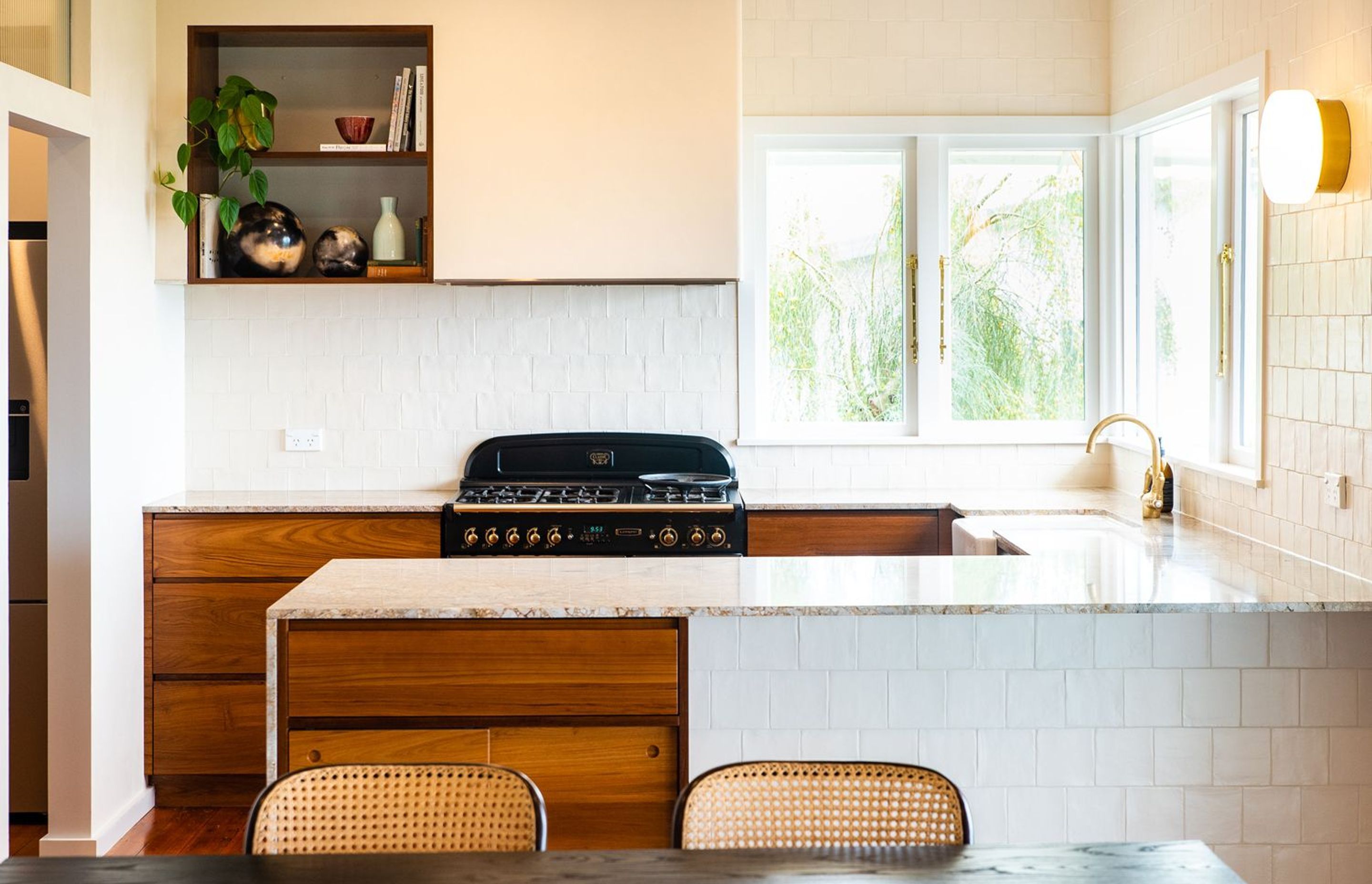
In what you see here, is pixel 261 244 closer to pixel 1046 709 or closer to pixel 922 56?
pixel 922 56

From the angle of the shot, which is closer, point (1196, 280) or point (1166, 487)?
point (1166, 487)

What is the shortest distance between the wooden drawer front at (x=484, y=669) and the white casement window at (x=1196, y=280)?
1892 millimetres

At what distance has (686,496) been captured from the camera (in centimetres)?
431

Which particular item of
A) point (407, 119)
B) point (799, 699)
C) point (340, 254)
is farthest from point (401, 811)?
point (407, 119)

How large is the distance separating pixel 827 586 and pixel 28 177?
2933 millimetres

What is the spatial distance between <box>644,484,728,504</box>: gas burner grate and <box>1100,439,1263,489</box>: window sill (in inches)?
53.4

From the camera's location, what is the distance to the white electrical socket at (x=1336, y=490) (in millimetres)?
3061

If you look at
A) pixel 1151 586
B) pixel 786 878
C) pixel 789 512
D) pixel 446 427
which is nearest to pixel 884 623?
pixel 1151 586

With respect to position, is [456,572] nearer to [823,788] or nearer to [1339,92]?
[823,788]

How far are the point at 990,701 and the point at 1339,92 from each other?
1667 mm

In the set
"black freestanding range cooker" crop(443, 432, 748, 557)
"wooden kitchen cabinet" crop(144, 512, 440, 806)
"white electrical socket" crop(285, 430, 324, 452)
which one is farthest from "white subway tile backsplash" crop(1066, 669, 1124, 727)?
"white electrical socket" crop(285, 430, 324, 452)

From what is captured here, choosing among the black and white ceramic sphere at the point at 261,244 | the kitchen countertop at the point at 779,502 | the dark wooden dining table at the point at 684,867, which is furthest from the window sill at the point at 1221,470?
the black and white ceramic sphere at the point at 261,244

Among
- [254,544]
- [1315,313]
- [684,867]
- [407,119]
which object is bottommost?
[684,867]

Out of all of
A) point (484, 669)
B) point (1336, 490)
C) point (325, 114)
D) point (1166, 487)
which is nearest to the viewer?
point (484, 669)
